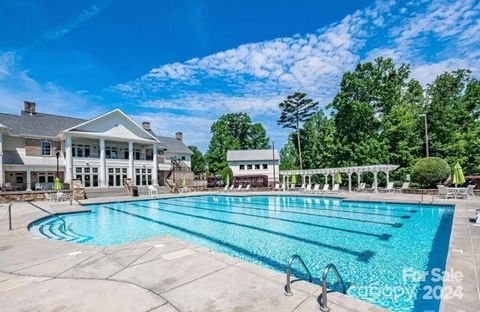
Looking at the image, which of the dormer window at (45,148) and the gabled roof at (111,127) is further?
the gabled roof at (111,127)

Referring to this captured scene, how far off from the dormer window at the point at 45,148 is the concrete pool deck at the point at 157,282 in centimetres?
2405

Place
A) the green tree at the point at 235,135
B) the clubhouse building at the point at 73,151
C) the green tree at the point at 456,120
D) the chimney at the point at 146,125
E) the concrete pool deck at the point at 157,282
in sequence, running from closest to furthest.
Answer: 1. the concrete pool deck at the point at 157,282
2. the clubhouse building at the point at 73,151
3. the green tree at the point at 456,120
4. the chimney at the point at 146,125
5. the green tree at the point at 235,135

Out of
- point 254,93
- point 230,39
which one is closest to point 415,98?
point 254,93

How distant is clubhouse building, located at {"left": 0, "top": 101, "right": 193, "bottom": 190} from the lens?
23141mm

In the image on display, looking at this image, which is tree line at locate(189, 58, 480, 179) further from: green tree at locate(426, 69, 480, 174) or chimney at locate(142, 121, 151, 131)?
chimney at locate(142, 121, 151, 131)

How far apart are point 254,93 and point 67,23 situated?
2145cm

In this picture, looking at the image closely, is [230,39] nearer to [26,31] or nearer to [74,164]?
[26,31]

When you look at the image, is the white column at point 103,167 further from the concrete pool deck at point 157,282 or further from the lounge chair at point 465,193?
the lounge chair at point 465,193

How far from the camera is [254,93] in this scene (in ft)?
105

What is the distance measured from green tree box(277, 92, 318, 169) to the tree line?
1059 cm

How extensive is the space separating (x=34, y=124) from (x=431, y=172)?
36.0m

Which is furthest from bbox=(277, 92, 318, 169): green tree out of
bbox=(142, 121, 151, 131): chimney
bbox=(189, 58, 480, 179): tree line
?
bbox=(142, 121, 151, 131): chimney

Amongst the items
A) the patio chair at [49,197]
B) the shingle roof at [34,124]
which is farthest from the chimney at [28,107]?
the patio chair at [49,197]

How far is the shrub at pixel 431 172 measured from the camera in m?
17.8
